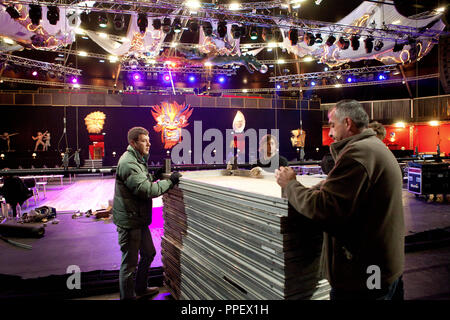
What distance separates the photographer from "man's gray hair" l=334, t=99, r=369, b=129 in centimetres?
145

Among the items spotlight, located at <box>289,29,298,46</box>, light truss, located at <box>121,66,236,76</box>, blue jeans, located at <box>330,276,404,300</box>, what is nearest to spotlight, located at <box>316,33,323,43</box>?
spotlight, located at <box>289,29,298,46</box>

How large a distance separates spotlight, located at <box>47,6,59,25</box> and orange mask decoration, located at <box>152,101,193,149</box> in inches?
412

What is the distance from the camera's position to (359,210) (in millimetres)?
1315

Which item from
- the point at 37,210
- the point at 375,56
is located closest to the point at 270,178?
the point at 37,210

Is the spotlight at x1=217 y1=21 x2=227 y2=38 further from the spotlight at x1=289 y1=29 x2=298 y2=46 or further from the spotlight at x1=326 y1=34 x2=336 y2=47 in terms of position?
the spotlight at x1=326 y1=34 x2=336 y2=47

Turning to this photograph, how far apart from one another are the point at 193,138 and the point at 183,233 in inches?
622

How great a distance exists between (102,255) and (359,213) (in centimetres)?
368

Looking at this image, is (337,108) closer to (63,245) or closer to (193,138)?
(63,245)

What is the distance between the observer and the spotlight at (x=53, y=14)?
698 centimetres

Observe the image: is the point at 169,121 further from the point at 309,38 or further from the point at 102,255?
the point at 102,255

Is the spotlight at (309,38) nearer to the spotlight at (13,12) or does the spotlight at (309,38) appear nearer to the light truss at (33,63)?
the spotlight at (13,12)

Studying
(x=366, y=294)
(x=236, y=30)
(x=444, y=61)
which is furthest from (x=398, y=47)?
(x=366, y=294)

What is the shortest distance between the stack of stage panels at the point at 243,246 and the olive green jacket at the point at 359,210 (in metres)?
0.22

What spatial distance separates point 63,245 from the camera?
4406 millimetres
